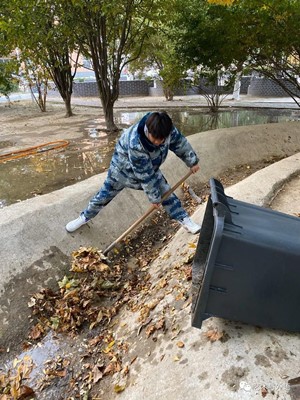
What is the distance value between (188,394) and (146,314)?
3.09ft

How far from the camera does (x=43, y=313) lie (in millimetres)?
3465

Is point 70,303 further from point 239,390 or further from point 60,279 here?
point 239,390

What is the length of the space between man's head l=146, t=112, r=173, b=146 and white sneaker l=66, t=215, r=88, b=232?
1.65 metres

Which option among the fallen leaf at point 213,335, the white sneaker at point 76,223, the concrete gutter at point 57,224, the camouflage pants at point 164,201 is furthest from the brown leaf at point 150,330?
the white sneaker at point 76,223

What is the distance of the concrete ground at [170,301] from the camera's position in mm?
2013

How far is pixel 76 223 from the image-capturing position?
421 centimetres

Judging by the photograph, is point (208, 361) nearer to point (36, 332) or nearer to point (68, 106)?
point (36, 332)

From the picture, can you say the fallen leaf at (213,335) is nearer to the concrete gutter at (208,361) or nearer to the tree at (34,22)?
the concrete gutter at (208,361)

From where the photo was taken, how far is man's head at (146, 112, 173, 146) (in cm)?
288

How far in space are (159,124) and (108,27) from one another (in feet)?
27.4

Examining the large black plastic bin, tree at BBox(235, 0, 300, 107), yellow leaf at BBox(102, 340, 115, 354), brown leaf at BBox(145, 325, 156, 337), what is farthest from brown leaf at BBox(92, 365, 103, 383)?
tree at BBox(235, 0, 300, 107)

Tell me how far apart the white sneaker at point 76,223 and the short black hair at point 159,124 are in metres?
1.67

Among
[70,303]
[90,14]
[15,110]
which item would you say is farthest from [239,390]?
[15,110]

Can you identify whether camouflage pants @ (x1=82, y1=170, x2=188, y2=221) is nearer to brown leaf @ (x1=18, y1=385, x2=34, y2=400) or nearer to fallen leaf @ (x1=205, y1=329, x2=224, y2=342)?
fallen leaf @ (x1=205, y1=329, x2=224, y2=342)
